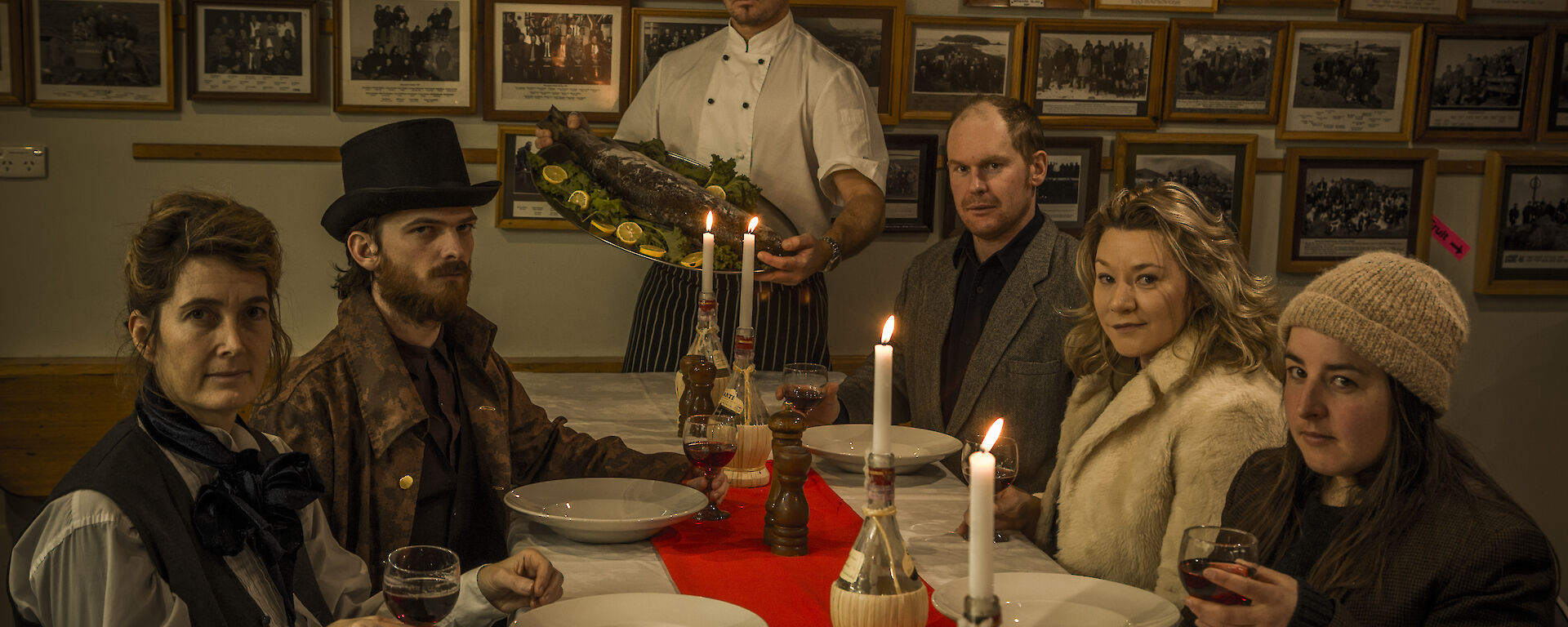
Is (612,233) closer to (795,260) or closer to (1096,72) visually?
(795,260)

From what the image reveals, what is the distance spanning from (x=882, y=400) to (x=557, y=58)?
3.50 m

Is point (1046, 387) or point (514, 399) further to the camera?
point (1046, 387)

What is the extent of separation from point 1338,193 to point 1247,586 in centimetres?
431

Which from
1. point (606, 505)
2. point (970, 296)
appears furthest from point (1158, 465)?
point (970, 296)

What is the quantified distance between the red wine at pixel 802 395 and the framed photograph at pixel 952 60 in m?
2.50

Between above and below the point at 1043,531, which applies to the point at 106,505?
above

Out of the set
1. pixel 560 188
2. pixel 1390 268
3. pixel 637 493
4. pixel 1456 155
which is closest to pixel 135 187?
pixel 560 188

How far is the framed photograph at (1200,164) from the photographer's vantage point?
5113mm

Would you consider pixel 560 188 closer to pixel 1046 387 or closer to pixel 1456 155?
pixel 1046 387

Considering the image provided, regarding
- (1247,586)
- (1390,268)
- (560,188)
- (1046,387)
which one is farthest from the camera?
(560,188)

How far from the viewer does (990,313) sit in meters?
3.27

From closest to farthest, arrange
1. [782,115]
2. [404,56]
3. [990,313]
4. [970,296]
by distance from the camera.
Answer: [990,313] < [970,296] < [782,115] < [404,56]

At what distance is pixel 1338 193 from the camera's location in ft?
17.4

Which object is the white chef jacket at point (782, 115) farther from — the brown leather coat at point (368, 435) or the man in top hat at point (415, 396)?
the brown leather coat at point (368, 435)
